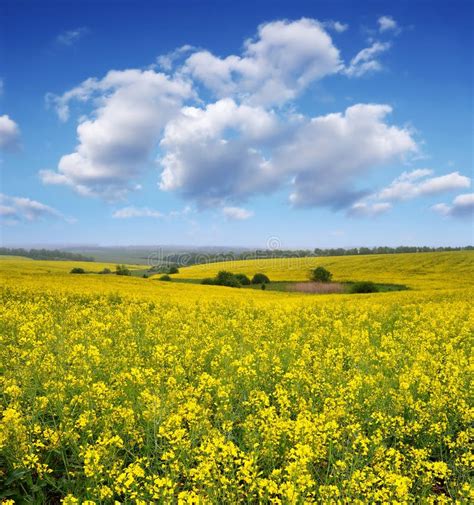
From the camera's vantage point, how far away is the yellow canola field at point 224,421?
3686 millimetres

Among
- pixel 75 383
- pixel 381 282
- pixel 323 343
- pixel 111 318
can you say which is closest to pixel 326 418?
pixel 75 383

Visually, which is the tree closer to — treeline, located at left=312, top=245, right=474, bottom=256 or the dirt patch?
the dirt patch

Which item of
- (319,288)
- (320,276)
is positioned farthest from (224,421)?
(320,276)

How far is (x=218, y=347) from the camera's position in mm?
9000

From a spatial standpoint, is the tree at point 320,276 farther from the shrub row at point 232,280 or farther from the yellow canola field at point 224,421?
the yellow canola field at point 224,421

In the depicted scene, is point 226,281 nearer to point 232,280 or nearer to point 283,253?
point 232,280

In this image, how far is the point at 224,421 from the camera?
494 centimetres

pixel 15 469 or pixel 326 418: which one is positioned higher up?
pixel 326 418

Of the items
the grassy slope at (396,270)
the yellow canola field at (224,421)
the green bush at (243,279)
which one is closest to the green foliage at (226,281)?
the green bush at (243,279)

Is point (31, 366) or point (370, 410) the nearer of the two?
point (370, 410)

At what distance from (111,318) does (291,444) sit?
7962 millimetres

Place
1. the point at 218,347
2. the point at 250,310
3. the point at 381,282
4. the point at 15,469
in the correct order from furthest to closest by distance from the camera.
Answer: the point at 381,282, the point at 250,310, the point at 218,347, the point at 15,469

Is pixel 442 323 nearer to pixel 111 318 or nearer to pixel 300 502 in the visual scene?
pixel 111 318

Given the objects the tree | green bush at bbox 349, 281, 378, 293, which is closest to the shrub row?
the tree
